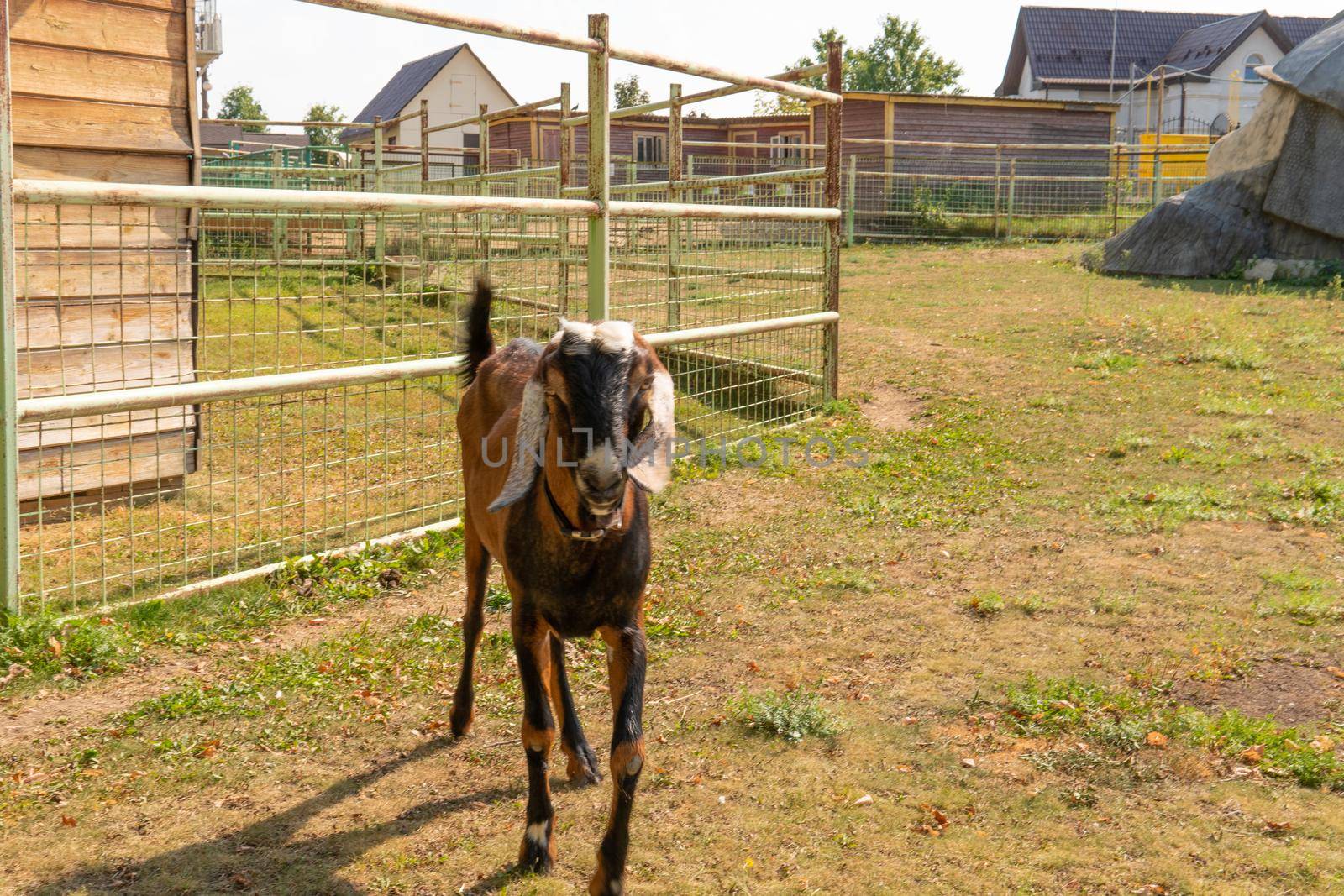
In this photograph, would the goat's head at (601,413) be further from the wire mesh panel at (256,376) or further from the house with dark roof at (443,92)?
the house with dark roof at (443,92)

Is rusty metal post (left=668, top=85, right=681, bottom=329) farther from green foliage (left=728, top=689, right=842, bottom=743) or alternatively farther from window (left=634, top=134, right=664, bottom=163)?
window (left=634, top=134, right=664, bottom=163)

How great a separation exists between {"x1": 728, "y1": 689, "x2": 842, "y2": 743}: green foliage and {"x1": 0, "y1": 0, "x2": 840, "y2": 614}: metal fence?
86.1 inches

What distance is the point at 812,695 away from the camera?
4.21 metres

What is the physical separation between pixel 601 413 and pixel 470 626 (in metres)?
1.83

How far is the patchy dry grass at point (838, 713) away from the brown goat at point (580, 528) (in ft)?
0.95

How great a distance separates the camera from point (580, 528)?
2867 millimetres

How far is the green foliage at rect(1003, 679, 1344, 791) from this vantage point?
3643mm

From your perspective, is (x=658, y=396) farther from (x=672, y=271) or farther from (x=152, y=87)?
(x=672, y=271)

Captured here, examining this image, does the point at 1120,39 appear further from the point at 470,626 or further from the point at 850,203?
the point at 470,626

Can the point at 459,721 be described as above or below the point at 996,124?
below

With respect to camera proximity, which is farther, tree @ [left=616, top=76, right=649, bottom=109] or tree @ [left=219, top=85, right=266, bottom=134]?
tree @ [left=219, top=85, right=266, bottom=134]

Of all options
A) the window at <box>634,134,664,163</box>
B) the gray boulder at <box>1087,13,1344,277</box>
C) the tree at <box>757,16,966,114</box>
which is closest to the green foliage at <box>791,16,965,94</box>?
the tree at <box>757,16,966,114</box>

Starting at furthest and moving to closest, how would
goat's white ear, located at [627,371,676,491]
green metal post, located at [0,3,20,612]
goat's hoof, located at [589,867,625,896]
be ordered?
1. green metal post, located at [0,3,20,612]
2. goat's hoof, located at [589,867,625,896]
3. goat's white ear, located at [627,371,676,491]

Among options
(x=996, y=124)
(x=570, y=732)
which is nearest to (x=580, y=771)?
(x=570, y=732)
